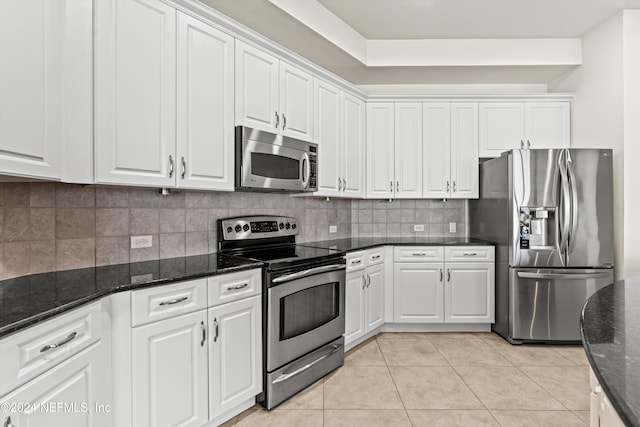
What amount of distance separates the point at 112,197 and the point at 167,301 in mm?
822

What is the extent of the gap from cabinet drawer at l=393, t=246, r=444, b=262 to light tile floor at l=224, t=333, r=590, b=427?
817mm

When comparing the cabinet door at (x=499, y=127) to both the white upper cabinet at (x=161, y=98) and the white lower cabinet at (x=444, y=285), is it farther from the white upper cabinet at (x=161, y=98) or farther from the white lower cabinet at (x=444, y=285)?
the white upper cabinet at (x=161, y=98)

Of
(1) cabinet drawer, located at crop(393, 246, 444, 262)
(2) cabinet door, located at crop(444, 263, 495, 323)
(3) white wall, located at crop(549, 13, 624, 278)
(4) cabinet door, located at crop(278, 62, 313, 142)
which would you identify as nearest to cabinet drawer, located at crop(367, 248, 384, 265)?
(1) cabinet drawer, located at crop(393, 246, 444, 262)

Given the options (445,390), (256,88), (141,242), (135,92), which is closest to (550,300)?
(445,390)

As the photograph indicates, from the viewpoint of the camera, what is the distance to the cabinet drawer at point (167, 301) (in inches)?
61.6

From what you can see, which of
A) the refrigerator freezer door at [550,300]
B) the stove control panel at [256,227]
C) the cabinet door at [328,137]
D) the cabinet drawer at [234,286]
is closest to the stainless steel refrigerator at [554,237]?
the refrigerator freezer door at [550,300]

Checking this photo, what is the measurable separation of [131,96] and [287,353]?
1.79 metres

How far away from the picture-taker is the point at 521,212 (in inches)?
123

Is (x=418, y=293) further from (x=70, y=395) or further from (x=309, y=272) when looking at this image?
(x=70, y=395)

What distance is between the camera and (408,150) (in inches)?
148

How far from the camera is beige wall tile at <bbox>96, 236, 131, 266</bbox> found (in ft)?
6.49

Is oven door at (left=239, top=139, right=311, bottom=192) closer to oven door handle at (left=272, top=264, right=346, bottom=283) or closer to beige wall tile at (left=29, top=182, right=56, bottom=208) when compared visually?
oven door handle at (left=272, top=264, right=346, bottom=283)

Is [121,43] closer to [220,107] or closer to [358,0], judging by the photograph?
[220,107]

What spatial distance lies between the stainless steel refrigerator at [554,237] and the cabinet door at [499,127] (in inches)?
20.9
